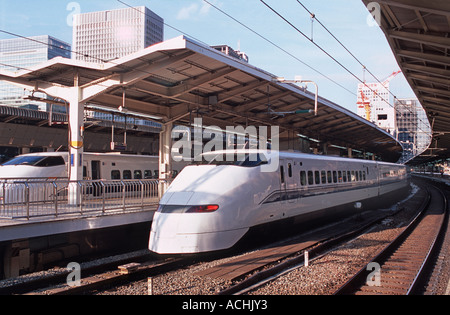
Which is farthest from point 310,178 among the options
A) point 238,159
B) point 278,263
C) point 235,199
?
point 278,263

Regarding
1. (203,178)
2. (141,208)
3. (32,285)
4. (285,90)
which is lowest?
(32,285)

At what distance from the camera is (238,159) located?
1028 cm

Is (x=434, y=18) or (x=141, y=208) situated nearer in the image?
(x=434, y=18)

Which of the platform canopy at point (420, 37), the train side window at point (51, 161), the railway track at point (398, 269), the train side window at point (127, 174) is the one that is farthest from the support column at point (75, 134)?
the platform canopy at point (420, 37)

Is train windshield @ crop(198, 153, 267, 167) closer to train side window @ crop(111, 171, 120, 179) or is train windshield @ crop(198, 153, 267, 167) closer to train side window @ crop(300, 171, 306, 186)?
train side window @ crop(300, 171, 306, 186)

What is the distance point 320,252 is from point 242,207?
2.58 m

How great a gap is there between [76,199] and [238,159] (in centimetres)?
475

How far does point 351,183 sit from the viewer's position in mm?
17078

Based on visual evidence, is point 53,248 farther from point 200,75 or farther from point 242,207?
point 200,75

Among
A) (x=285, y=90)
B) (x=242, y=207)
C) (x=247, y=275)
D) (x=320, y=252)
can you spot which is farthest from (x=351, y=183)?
(x=247, y=275)

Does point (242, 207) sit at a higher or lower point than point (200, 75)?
lower

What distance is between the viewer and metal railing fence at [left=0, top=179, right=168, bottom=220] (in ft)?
29.9
